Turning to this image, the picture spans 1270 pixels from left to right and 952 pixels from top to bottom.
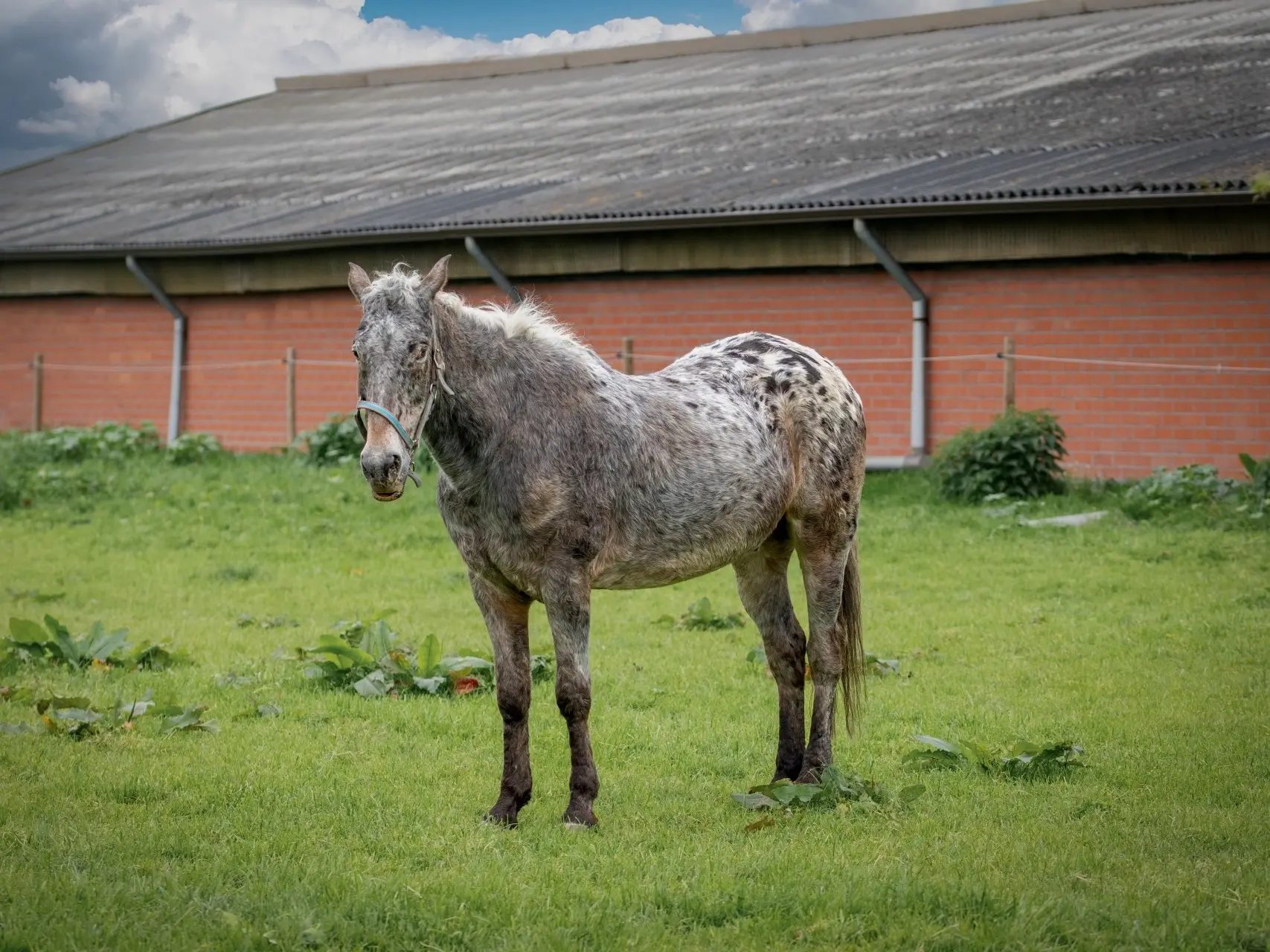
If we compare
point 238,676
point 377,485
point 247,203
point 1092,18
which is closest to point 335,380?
point 247,203

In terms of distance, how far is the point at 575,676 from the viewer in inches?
248

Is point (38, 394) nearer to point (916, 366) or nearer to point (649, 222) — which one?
point (649, 222)

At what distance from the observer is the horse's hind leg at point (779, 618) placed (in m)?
7.23

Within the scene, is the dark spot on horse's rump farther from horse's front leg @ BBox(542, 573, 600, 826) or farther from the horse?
horse's front leg @ BBox(542, 573, 600, 826)

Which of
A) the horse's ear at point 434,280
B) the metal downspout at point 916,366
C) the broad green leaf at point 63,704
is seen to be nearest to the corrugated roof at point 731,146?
the metal downspout at point 916,366

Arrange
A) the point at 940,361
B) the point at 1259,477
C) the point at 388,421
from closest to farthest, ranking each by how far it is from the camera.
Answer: the point at 388,421 < the point at 1259,477 < the point at 940,361

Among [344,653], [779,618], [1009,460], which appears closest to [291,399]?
[1009,460]

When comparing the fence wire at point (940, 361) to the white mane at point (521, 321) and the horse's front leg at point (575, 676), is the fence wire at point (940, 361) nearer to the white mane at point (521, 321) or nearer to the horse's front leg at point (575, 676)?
the white mane at point (521, 321)

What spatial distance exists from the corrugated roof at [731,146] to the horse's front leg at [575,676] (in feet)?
29.4

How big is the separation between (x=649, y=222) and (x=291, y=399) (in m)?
6.18

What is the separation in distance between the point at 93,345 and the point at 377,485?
63.3ft

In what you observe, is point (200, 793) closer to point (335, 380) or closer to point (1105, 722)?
point (1105, 722)

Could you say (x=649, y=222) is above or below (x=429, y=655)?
above

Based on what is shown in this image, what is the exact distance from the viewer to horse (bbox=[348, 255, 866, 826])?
5945 mm
